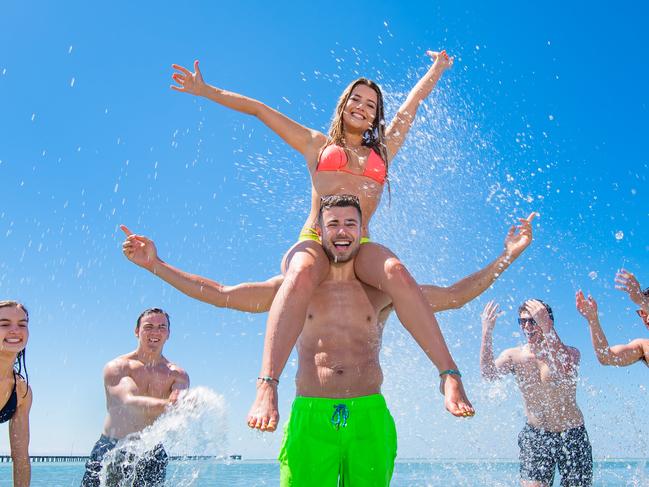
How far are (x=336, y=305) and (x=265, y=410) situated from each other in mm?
1074

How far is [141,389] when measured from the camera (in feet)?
28.0

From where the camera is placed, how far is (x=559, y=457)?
26.3ft

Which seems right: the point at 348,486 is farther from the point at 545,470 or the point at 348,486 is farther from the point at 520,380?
the point at 520,380

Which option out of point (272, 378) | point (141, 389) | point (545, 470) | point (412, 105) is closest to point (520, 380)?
point (545, 470)

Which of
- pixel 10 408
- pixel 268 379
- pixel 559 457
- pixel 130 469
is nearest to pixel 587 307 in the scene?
pixel 559 457

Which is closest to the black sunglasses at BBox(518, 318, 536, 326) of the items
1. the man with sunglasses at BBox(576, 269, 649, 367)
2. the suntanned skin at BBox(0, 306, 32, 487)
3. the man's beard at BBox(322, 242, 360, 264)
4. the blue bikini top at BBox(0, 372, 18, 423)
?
the man with sunglasses at BBox(576, 269, 649, 367)

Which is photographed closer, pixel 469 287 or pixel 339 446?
pixel 339 446

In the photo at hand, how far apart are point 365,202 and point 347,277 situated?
87 centimetres

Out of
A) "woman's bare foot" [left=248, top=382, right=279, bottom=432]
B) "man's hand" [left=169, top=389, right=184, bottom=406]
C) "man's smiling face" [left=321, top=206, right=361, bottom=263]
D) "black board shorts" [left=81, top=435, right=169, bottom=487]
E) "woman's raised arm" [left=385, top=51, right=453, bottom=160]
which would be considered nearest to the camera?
"woman's bare foot" [left=248, top=382, right=279, bottom=432]

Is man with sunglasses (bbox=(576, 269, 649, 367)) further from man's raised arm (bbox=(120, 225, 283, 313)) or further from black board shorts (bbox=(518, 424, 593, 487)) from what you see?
man's raised arm (bbox=(120, 225, 283, 313))

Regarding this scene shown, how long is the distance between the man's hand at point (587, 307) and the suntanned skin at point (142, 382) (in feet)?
17.4

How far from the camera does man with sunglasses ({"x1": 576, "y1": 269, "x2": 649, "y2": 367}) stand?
780 centimetres

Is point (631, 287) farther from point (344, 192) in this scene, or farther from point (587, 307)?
point (344, 192)

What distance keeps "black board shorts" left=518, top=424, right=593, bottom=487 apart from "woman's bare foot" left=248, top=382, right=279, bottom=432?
5426mm
